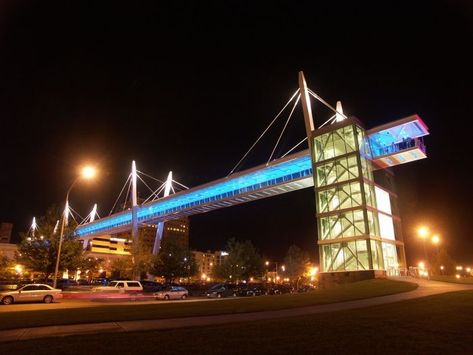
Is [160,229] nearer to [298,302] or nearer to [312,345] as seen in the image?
[298,302]

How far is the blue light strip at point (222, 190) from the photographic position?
195 feet

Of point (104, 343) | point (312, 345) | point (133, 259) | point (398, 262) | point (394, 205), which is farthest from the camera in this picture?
point (133, 259)

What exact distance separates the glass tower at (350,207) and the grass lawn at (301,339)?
25144 mm

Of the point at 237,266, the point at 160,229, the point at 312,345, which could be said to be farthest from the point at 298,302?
the point at 160,229

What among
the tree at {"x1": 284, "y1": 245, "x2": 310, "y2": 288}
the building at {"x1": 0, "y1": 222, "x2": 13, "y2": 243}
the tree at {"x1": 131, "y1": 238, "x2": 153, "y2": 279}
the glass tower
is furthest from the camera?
the building at {"x1": 0, "y1": 222, "x2": 13, "y2": 243}

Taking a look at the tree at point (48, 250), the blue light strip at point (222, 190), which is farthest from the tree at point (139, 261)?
the tree at point (48, 250)

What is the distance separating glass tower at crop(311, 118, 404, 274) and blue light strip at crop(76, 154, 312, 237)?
11.7 m

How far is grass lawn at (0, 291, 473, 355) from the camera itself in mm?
8719

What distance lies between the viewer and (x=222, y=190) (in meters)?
75.0

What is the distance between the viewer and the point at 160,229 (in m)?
81.0

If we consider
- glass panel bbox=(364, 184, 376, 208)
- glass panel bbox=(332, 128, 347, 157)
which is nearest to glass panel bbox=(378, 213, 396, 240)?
glass panel bbox=(364, 184, 376, 208)

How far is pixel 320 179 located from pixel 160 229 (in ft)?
154

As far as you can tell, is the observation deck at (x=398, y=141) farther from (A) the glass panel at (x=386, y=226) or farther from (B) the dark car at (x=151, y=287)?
(B) the dark car at (x=151, y=287)

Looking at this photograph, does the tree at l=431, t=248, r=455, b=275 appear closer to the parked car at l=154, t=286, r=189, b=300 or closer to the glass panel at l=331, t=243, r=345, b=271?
the glass panel at l=331, t=243, r=345, b=271
